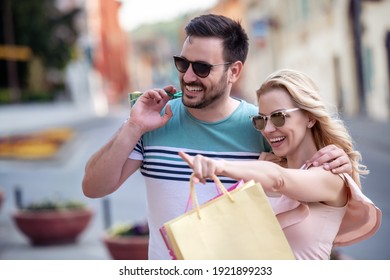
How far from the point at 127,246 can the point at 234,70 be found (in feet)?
7.63

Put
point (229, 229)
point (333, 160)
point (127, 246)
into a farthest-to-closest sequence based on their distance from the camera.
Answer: point (127, 246)
point (333, 160)
point (229, 229)

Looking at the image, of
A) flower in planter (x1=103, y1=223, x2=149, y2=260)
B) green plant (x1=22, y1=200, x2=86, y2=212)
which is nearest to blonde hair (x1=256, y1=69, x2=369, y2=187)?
flower in planter (x1=103, y1=223, x2=149, y2=260)

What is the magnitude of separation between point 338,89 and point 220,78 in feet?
12.8

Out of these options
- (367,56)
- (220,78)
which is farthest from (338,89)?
(220,78)

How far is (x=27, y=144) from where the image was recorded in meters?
10.4

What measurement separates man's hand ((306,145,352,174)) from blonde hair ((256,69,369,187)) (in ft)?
0.21

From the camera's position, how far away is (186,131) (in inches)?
69.0

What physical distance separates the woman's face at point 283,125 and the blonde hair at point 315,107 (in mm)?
12

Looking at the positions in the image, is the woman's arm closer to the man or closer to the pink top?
the pink top

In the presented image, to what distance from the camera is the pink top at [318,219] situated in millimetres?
1588

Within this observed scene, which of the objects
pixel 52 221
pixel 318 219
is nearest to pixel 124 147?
pixel 318 219

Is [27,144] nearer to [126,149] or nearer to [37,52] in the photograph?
[37,52]

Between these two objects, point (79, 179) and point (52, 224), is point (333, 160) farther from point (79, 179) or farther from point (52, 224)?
point (79, 179)

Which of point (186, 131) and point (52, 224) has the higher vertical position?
point (186, 131)
